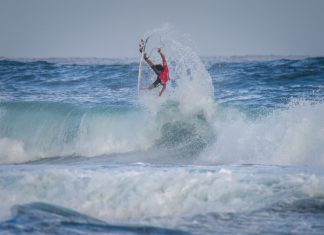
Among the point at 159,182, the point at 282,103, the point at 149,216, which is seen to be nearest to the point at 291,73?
the point at 282,103

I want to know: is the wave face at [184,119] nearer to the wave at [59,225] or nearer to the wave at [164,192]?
the wave at [164,192]

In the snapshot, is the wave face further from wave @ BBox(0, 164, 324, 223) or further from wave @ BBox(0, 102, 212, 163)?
wave @ BBox(0, 164, 324, 223)

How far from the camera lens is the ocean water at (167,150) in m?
7.29

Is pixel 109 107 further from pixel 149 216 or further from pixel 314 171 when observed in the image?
pixel 149 216

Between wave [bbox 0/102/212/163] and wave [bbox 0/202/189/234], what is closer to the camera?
wave [bbox 0/202/189/234]

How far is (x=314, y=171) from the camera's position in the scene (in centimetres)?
1027

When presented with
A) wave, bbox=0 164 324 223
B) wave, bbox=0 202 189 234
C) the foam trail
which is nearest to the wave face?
the foam trail

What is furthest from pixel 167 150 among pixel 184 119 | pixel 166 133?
pixel 184 119

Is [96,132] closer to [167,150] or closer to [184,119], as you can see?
[184,119]

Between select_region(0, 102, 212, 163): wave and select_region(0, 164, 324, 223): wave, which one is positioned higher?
select_region(0, 164, 324, 223): wave

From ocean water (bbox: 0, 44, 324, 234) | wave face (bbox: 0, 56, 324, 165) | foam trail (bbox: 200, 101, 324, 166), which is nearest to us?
ocean water (bbox: 0, 44, 324, 234)

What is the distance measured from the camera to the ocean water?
7.29 m

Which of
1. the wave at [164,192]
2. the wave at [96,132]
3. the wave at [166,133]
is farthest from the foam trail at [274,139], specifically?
the wave at [164,192]

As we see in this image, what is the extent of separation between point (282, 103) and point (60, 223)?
13361 millimetres
